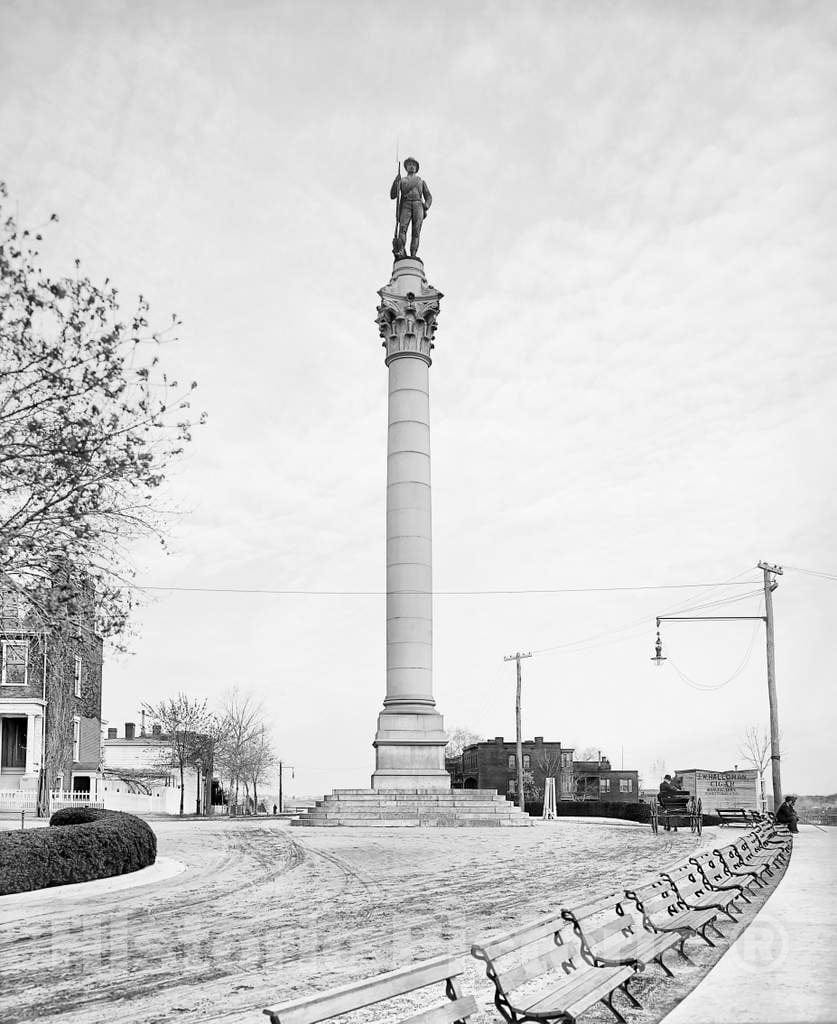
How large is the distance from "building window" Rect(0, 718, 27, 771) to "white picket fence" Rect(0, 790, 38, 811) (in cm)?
570

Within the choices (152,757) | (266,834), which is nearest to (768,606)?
(266,834)

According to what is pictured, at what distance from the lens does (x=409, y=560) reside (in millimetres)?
39312

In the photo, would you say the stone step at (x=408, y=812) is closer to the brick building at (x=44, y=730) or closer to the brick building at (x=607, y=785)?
the brick building at (x=44, y=730)

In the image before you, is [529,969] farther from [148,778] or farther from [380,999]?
[148,778]

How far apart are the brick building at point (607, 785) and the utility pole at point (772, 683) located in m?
70.1

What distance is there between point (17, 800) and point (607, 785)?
72.1m

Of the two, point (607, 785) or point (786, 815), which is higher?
point (786, 815)

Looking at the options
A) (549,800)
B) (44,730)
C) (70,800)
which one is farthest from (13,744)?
(549,800)

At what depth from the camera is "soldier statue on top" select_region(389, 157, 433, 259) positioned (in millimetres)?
44406

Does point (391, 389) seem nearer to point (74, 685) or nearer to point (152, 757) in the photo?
point (74, 685)

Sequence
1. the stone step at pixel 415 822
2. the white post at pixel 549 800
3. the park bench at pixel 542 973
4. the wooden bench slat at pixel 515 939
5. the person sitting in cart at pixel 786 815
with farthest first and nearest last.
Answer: the white post at pixel 549 800 → the stone step at pixel 415 822 → the person sitting in cart at pixel 786 815 → the wooden bench slat at pixel 515 939 → the park bench at pixel 542 973

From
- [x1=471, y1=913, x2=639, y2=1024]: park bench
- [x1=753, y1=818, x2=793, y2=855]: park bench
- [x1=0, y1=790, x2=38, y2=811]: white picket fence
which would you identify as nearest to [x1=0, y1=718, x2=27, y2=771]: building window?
[x1=0, y1=790, x2=38, y2=811]: white picket fence

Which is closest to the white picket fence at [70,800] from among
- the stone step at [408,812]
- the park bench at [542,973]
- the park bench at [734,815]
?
the stone step at [408,812]

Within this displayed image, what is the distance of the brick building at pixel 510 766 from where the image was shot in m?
93.6
